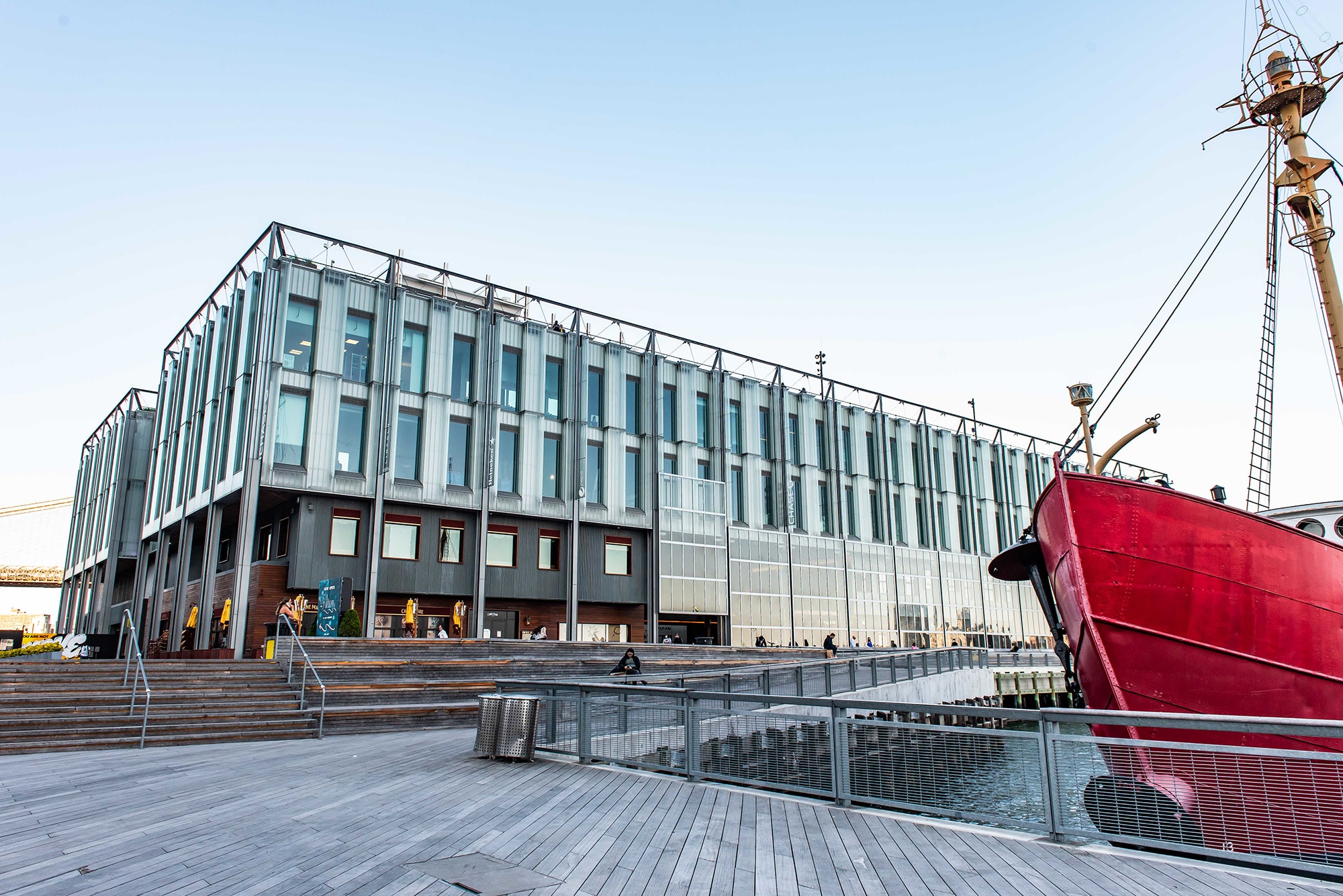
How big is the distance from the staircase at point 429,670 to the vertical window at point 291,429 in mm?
8944

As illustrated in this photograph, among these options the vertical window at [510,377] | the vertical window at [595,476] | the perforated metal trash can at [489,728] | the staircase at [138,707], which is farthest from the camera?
the vertical window at [595,476]

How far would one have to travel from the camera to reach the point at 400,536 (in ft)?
101

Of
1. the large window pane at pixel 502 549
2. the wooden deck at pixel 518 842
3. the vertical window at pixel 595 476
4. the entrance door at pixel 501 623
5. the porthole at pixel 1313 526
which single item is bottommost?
the wooden deck at pixel 518 842

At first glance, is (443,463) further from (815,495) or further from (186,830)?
(186,830)

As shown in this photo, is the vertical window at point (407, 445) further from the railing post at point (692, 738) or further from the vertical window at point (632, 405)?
the railing post at point (692, 738)

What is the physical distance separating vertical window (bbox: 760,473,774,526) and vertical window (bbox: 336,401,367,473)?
2028cm

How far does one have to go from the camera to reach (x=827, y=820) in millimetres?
7168

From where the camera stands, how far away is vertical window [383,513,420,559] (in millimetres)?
30531

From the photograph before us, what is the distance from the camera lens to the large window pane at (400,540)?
1201 inches

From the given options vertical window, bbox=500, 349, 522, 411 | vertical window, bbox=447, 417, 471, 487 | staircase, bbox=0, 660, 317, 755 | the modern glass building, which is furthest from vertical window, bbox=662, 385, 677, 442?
staircase, bbox=0, 660, 317, 755

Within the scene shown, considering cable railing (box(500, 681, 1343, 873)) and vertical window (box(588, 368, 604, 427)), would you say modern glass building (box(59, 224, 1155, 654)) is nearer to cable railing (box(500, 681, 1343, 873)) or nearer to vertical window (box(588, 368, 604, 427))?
vertical window (box(588, 368, 604, 427))

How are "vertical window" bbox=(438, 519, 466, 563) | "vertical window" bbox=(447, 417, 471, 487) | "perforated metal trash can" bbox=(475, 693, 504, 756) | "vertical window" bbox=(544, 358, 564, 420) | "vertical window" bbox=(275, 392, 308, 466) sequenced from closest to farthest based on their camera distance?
1. "perforated metal trash can" bbox=(475, 693, 504, 756)
2. "vertical window" bbox=(275, 392, 308, 466)
3. "vertical window" bbox=(438, 519, 466, 563)
4. "vertical window" bbox=(447, 417, 471, 487)
5. "vertical window" bbox=(544, 358, 564, 420)

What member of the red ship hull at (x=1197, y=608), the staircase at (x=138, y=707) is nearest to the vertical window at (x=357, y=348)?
the staircase at (x=138, y=707)

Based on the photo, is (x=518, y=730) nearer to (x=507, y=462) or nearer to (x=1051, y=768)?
(x=1051, y=768)
